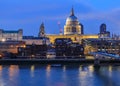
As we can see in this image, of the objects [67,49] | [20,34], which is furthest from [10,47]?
[20,34]

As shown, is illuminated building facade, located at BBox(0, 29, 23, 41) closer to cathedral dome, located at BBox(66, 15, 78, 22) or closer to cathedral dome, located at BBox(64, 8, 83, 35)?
cathedral dome, located at BBox(64, 8, 83, 35)

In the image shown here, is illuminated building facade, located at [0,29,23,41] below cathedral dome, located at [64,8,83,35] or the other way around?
below

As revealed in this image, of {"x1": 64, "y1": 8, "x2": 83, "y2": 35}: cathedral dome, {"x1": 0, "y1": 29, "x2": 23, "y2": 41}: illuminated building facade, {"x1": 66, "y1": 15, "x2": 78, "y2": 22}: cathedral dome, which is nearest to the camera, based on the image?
{"x1": 0, "y1": 29, "x2": 23, "y2": 41}: illuminated building facade

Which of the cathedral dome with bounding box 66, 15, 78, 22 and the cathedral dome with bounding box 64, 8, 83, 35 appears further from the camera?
the cathedral dome with bounding box 66, 15, 78, 22

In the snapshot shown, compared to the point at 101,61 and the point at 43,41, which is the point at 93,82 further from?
the point at 43,41

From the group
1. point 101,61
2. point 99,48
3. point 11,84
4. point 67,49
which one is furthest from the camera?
point 99,48

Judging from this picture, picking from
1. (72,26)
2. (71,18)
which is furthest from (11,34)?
(71,18)

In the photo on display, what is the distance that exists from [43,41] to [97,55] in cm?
4569

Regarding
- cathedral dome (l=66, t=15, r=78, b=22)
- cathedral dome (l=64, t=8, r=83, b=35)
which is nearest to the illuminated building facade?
cathedral dome (l=64, t=8, r=83, b=35)

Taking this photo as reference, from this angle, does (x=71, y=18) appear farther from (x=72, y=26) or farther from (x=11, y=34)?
(x=11, y=34)

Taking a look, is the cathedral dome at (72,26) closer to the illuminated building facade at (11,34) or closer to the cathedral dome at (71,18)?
the cathedral dome at (71,18)

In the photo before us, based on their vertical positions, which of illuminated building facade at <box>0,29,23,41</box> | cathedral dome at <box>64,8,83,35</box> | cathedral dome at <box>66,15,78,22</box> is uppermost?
cathedral dome at <box>66,15,78,22</box>

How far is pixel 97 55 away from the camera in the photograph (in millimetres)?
73875

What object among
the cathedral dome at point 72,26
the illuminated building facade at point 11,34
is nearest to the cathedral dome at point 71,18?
the cathedral dome at point 72,26
